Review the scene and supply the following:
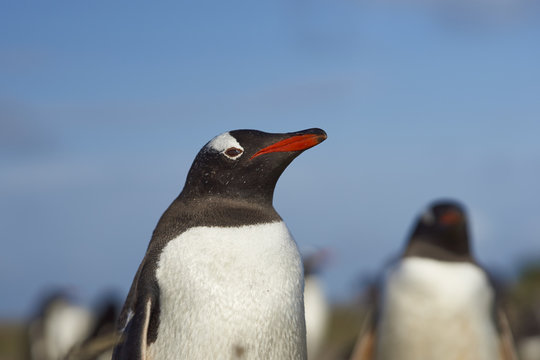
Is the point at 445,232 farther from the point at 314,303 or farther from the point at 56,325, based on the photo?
the point at 56,325

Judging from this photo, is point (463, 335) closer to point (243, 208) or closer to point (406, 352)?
point (406, 352)

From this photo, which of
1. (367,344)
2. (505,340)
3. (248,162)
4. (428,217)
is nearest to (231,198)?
(248,162)

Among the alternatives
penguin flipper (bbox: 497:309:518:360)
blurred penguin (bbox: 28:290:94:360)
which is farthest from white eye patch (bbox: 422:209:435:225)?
blurred penguin (bbox: 28:290:94:360)

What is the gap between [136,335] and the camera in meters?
3.42

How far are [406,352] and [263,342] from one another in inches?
123

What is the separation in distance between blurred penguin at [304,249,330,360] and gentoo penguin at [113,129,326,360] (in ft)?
24.4

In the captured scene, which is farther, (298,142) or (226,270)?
(298,142)

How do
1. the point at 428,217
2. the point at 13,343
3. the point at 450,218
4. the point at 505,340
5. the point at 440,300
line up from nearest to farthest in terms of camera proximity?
the point at 440,300
the point at 450,218
the point at 428,217
the point at 505,340
the point at 13,343

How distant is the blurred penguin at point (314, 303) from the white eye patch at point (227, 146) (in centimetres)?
746

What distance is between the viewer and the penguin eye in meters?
3.66

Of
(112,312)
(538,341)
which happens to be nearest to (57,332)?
(112,312)

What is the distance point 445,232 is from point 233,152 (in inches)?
120

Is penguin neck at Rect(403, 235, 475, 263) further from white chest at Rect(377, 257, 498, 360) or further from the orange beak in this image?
the orange beak

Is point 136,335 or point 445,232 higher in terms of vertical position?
point 136,335
